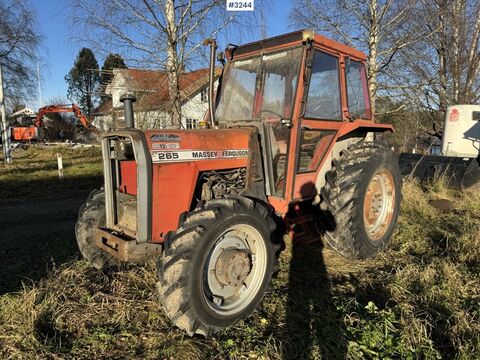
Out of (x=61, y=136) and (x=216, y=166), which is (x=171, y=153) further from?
(x=61, y=136)

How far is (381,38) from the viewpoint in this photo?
1034cm

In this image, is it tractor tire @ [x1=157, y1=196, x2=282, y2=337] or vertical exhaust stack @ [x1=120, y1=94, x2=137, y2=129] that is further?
vertical exhaust stack @ [x1=120, y1=94, x2=137, y2=129]

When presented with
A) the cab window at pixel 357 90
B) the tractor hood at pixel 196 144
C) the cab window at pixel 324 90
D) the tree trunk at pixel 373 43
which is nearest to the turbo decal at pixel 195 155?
the tractor hood at pixel 196 144

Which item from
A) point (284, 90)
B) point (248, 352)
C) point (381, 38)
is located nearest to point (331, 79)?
point (284, 90)

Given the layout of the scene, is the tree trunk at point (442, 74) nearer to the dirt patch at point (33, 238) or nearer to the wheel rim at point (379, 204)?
the wheel rim at point (379, 204)

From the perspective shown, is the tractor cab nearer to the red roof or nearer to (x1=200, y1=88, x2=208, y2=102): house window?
(x1=200, y1=88, x2=208, y2=102): house window

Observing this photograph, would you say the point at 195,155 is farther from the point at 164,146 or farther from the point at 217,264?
the point at 217,264

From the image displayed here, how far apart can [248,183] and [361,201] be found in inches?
51.6

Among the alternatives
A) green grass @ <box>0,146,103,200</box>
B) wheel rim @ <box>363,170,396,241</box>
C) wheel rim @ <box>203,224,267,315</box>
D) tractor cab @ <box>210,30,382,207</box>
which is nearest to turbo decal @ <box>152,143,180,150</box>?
wheel rim @ <box>203,224,267,315</box>

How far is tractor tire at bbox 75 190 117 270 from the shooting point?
387cm

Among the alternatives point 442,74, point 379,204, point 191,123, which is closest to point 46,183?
point 191,123

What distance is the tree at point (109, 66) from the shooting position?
7.77 meters

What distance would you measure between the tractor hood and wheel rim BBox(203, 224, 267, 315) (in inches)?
30.6

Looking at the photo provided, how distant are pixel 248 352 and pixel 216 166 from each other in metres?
1.62
